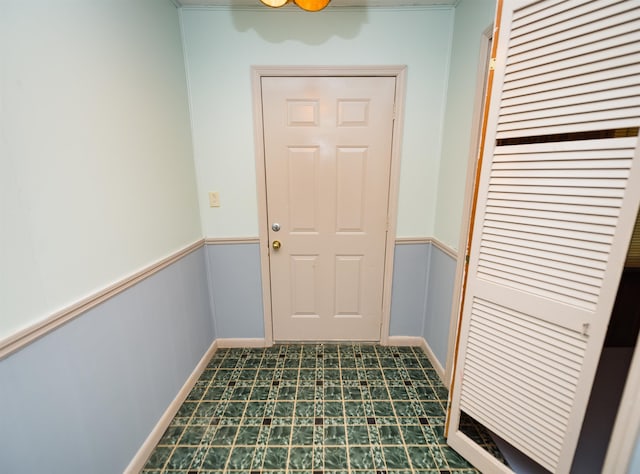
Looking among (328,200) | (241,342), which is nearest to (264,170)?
(328,200)

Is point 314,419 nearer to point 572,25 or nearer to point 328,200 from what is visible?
point 328,200

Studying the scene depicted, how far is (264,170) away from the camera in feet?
6.16

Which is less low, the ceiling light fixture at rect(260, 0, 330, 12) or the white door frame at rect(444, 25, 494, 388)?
the ceiling light fixture at rect(260, 0, 330, 12)

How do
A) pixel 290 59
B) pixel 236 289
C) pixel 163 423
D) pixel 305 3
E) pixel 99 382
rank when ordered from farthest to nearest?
pixel 236 289, pixel 290 59, pixel 163 423, pixel 305 3, pixel 99 382

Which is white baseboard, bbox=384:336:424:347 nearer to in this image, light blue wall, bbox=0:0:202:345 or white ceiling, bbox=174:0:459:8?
light blue wall, bbox=0:0:202:345

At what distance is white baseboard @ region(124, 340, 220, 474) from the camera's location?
1239 mm

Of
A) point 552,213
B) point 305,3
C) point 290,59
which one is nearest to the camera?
point 552,213

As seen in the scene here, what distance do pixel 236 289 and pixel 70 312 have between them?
46.8 inches

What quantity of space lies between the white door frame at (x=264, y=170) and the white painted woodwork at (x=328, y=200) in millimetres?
34

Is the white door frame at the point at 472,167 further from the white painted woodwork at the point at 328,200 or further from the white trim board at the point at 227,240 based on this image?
the white trim board at the point at 227,240

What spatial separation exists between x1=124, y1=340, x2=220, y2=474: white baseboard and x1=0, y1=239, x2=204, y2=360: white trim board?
2.71ft

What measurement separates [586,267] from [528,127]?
534mm

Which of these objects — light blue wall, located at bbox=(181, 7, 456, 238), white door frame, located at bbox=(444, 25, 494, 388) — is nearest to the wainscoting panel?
white door frame, located at bbox=(444, 25, 494, 388)

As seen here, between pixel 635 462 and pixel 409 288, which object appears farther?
pixel 409 288
